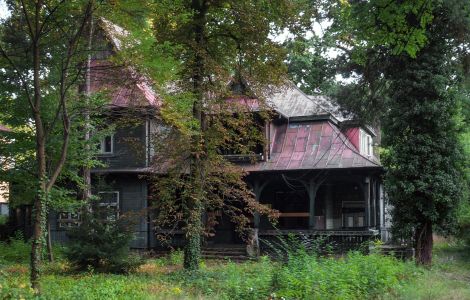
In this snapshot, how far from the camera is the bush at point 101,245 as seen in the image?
15047 millimetres

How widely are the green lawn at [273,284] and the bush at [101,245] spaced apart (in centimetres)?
46

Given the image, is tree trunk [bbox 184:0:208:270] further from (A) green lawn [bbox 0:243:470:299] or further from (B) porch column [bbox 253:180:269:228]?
(B) porch column [bbox 253:180:269:228]

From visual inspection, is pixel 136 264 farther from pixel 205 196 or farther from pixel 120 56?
pixel 120 56

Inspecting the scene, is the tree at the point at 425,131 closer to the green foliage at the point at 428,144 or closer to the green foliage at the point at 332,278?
the green foliage at the point at 428,144

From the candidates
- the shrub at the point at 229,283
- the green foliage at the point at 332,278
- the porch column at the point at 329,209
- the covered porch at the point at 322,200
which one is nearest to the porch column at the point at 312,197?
the covered porch at the point at 322,200

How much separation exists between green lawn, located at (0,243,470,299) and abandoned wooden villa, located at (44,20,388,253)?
7983 millimetres

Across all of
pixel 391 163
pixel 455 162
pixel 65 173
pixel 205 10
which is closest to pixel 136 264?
pixel 65 173

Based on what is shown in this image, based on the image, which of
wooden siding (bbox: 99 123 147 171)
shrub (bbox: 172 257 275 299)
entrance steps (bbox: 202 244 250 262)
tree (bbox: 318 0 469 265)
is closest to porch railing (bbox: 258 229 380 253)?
entrance steps (bbox: 202 244 250 262)

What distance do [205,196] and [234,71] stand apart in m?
3.86

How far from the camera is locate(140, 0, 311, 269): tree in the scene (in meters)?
15.2

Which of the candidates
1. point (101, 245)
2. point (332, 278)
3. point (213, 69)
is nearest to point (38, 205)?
point (101, 245)

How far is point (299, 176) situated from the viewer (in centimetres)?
2353

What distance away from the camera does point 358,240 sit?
862 inches

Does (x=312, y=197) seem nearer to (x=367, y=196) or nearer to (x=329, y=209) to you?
(x=367, y=196)
